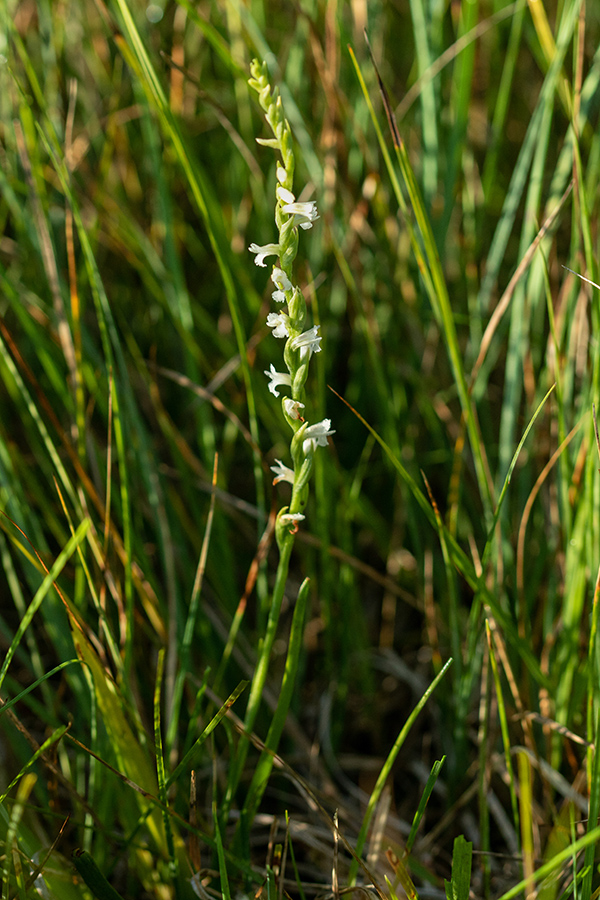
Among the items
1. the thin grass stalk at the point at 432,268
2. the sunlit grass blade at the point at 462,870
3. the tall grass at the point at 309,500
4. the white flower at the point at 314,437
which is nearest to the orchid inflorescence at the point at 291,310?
the white flower at the point at 314,437

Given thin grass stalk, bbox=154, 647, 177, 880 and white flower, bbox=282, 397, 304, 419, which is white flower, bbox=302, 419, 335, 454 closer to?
white flower, bbox=282, 397, 304, 419

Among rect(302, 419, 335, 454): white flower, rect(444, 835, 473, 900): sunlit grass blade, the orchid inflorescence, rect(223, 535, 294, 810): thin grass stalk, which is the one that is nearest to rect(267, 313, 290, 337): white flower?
the orchid inflorescence

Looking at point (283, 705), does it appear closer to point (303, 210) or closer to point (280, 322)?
point (280, 322)

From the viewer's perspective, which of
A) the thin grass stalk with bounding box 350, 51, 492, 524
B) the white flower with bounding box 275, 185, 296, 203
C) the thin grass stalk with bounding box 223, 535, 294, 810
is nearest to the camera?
A: the white flower with bounding box 275, 185, 296, 203

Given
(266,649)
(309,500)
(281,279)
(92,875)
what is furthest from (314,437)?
(309,500)

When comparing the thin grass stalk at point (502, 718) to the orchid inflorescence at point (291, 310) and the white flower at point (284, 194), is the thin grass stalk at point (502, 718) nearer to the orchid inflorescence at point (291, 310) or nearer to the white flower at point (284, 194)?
the orchid inflorescence at point (291, 310)

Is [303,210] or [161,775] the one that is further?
[161,775]

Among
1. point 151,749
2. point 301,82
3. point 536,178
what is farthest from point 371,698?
point 301,82
